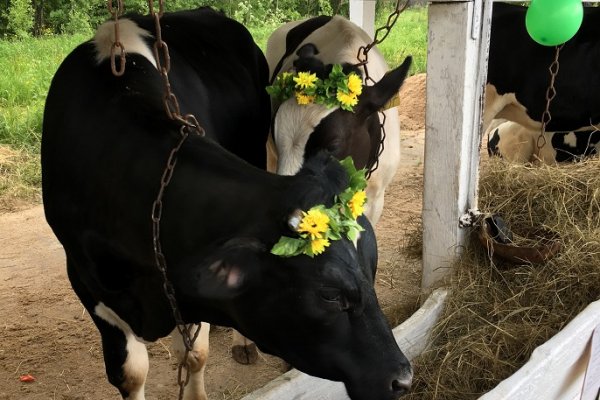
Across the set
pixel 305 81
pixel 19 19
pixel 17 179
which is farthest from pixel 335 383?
pixel 19 19

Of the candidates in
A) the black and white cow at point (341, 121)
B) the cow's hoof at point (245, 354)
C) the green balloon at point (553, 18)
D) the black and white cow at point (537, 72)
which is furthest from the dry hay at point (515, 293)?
the black and white cow at point (537, 72)

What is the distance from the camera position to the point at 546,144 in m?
5.87

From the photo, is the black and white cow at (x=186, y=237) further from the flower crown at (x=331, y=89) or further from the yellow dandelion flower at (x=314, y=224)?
the flower crown at (x=331, y=89)

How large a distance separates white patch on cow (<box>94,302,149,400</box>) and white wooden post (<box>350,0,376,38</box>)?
147 inches

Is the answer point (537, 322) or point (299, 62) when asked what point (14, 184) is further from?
point (537, 322)

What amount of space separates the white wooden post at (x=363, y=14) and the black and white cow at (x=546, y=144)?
5.37 ft

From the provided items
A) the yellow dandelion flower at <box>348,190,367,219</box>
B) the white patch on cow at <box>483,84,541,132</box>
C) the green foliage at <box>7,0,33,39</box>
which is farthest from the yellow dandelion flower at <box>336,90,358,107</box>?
the green foliage at <box>7,0,33,39</box>

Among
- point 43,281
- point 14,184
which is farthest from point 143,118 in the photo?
point 14,184

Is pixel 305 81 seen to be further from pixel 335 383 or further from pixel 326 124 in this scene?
pixel 335 383

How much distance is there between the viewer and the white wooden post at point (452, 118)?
10.6 ft

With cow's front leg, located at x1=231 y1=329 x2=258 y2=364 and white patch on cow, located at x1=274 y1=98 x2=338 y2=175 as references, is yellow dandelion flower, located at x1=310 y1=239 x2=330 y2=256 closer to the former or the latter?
white patch on cow, located at x1=274 y1=98 x2=338 y2=175

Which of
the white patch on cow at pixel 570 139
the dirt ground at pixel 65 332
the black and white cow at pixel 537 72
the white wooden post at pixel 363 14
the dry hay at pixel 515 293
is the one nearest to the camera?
the dry hay at pixel 515 293

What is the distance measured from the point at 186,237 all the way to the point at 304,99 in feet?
4.79

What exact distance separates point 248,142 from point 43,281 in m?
2.12
